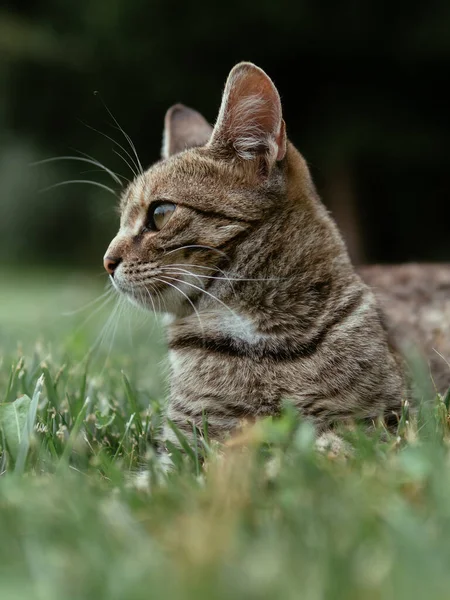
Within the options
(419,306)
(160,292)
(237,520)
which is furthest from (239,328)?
(419,306)

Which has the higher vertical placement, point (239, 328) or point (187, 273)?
point (187, 273)

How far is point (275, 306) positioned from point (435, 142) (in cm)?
635

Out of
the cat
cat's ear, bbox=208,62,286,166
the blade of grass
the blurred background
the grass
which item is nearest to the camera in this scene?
the grass

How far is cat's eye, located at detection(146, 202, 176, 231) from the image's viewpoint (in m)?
2.23

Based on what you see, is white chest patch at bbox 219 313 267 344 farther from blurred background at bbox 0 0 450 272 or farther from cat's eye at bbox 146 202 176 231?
blurred background at bbox 0 0 450 272

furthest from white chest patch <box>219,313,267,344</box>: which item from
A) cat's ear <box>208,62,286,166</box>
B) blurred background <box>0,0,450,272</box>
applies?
blurred background <box>0,0,450,272</box>

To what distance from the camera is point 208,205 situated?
2197 mm

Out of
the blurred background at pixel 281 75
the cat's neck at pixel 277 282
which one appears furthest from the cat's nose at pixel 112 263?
the blurred background at pixel 281 75

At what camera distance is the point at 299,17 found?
7418 mm

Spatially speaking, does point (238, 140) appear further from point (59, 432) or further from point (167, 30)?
point (167, 30)

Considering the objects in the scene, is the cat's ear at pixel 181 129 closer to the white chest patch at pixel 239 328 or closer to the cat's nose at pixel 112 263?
the cat's nose at pixel 112 263

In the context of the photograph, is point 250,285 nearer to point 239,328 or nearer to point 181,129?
point 239,328

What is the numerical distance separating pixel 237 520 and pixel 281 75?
7371 millimetres

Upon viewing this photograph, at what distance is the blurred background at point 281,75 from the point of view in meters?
7.51
